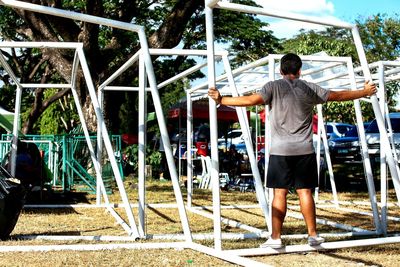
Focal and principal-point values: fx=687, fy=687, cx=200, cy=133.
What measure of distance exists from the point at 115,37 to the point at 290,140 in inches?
594

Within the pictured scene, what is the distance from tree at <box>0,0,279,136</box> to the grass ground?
447cm

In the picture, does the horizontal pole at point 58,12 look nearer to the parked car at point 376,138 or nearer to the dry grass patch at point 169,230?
the dry grass patch at point 169,230

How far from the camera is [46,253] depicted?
6.50 metres

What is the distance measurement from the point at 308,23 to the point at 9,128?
32.2 ft

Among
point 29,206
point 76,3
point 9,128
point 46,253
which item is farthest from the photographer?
point 76,3

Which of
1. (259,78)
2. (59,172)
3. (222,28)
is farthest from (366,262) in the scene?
(222,28)

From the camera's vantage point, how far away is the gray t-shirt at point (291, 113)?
6.25 metres

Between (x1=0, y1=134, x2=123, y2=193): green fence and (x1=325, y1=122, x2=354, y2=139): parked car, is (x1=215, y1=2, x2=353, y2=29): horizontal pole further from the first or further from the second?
(x1=325, y1=122, x2=354, y2=139): parked car

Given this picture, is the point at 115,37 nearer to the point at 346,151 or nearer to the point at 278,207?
the point at 346,151

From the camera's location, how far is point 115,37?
20.7 m

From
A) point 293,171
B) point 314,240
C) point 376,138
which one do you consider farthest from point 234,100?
point 376,138

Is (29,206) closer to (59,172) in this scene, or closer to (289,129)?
(59,172)

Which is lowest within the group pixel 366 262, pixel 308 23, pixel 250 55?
pixel 366 262

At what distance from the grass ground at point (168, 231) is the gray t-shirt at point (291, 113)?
1026 mm
